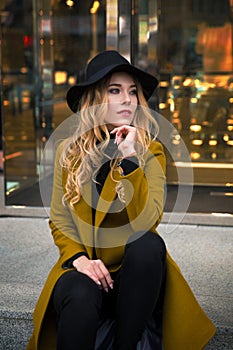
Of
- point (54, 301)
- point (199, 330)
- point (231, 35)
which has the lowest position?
point (199, 330)

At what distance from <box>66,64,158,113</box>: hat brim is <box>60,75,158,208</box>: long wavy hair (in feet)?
0.08

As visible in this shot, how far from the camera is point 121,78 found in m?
2.35

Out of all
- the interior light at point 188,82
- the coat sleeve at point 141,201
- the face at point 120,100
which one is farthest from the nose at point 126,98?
the interior light at point 188,82

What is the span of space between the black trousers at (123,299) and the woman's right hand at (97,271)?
0.8 inches

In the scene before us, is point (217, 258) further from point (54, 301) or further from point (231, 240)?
point (54, 301)

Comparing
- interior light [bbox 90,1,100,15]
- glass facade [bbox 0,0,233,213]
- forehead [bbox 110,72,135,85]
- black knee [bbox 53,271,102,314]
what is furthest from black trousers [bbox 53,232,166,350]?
interior light [bbox 90,1,100,15]

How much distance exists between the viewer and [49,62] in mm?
5320

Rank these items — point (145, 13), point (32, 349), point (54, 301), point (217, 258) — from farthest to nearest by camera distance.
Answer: point (145, 13) < point (217, 258) < point (32, 349) < point (54, 301)

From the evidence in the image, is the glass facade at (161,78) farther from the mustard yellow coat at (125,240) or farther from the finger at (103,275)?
the finger at (103,275)

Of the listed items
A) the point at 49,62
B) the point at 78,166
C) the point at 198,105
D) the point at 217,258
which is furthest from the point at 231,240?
the point at 49,62

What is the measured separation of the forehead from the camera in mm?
2346

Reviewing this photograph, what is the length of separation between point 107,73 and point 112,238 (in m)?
0.57

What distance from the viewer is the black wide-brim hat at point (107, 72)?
2.29 metres

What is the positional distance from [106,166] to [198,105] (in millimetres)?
3025
